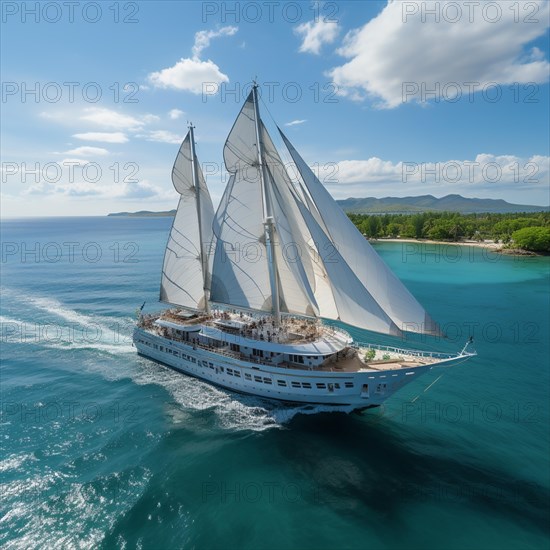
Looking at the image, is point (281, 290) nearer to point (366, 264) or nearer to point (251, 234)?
point (251, 234)

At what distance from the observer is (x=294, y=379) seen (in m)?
23.4

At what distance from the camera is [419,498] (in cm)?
1620

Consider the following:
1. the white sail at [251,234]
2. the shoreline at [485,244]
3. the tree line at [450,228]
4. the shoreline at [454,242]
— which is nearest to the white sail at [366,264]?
the white sail at [251,234]

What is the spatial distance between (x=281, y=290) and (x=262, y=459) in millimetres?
11585

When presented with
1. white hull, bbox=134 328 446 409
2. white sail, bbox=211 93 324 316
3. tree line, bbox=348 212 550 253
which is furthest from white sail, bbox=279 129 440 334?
tree line, bbox=348 212 550 253

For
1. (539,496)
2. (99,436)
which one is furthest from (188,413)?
(539,496)

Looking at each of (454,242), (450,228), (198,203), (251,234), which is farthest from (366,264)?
(450,228)

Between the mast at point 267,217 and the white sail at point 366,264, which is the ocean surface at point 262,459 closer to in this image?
the white sail at point 366,264

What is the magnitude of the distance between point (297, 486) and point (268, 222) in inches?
635

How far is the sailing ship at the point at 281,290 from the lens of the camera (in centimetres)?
2172

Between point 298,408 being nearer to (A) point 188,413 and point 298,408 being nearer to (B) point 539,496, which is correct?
(A) point 188,413

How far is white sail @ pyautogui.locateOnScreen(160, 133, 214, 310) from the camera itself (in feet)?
95.2

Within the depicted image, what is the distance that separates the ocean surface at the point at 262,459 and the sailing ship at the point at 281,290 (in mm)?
2166

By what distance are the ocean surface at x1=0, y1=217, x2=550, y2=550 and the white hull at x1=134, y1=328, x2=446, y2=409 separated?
1007mm
